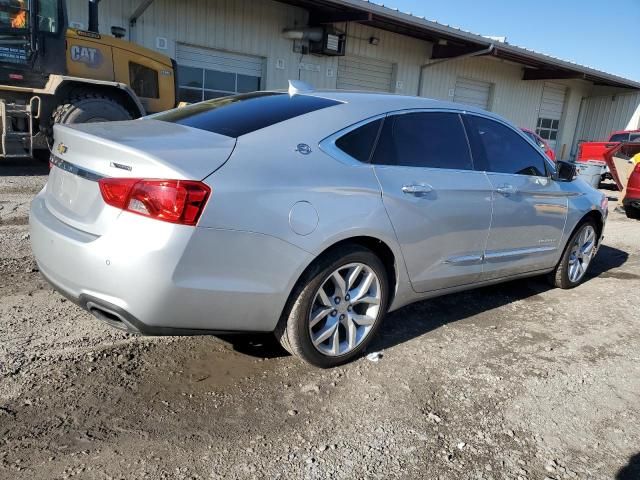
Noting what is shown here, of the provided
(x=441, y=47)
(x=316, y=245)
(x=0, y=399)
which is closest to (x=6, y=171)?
(x=0, y=399)

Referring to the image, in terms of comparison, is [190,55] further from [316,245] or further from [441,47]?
[316,245]

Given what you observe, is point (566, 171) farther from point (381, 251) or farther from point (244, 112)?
point (244, 112)

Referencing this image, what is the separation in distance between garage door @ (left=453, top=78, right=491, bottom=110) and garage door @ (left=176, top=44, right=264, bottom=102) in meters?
8.87

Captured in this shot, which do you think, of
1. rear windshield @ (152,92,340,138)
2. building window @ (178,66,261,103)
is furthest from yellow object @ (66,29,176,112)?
rear windshield @ (152,92,340,138)

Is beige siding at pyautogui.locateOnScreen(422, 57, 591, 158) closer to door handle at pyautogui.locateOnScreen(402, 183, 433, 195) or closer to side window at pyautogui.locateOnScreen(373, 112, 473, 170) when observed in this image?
side window at pyautogui.locateOnScreen(373, 112, 473, 170)

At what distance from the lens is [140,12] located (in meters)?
11.5

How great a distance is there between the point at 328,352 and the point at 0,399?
172cm

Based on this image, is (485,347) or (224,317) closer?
(224,317)

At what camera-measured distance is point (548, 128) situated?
25875 millimetres

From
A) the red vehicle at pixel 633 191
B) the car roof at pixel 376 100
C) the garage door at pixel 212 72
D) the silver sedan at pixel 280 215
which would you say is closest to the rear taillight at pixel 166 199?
the silver sedan at pixel 280 215

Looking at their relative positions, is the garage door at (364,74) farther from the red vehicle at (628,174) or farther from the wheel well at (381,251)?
the wheel well at (381,251)

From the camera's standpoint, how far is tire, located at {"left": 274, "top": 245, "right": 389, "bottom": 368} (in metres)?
2.97

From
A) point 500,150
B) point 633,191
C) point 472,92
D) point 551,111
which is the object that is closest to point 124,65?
point 500,150

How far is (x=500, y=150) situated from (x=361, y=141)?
5.16ft
